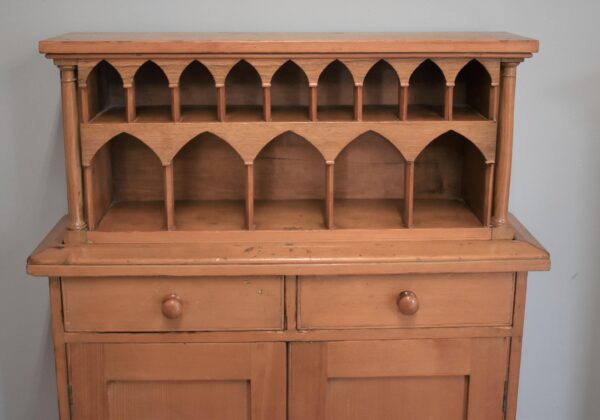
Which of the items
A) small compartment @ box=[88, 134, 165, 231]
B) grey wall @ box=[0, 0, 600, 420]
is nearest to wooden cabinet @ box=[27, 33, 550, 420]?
small compartment @ box=[88, 134, 165, 231]

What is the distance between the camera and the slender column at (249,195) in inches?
71.1

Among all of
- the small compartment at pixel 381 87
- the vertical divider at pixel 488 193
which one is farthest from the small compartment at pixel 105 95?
the vertical divider at pixel 488 193

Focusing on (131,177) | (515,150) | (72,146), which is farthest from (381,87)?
(72,146)

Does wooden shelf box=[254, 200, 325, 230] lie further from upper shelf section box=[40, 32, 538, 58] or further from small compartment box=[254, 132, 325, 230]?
upper shelf section box=[40, 32, 538, 58]

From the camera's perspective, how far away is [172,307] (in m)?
1.73

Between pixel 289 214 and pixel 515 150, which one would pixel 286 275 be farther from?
pixel 515 150

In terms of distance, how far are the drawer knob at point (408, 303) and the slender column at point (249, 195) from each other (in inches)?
14.7

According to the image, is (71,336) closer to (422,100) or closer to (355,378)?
(355,378)

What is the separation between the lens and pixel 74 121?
174cm

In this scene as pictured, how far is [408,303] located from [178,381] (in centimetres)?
55

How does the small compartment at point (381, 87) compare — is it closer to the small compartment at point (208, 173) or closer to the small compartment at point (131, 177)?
the small compartment at point (208, 173)

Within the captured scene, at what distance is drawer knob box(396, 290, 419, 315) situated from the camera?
1.75 m

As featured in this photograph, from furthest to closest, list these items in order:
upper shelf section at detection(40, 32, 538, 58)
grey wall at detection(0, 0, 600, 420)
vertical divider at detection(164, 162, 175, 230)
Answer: grey wall at detection(0, 0, 600, 420)
vertical divider at detection(164, 162, 175, 230)
upper shelf section at detection(40, 32, 538, 58)

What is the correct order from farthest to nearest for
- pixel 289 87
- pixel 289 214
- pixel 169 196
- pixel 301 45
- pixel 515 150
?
1. pixel 515 150
2. pixel 289 87
3. pixel 289 214
4. pixel 169 196
5. pixel 301 45
